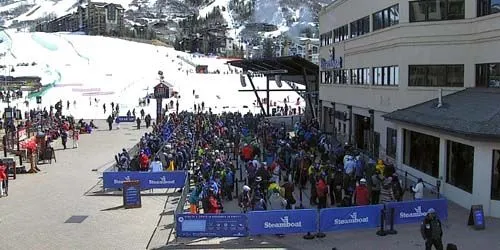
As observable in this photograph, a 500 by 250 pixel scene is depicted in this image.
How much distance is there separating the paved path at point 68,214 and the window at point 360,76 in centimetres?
1462

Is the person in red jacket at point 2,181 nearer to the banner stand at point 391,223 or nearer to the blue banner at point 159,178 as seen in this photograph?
the blue banner at point 159,178

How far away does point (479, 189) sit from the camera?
18.2 m

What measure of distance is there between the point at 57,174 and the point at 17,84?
66.8m

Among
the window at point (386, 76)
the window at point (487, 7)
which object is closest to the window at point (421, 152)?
the window at point (386, 76)

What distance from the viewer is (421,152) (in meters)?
23.4

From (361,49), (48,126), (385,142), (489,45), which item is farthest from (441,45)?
(48,126)

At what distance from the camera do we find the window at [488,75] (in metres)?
22.4

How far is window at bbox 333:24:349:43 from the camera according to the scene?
123ft

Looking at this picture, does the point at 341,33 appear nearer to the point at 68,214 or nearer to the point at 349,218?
the point at 349,218

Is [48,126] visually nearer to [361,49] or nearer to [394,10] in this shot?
[361,49]

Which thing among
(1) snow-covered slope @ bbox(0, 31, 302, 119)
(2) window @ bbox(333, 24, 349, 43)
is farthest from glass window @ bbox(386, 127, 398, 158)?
(1) snow-covered slope @ bbox(0, 31, 302, 119)

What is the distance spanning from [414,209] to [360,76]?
58.8 feet

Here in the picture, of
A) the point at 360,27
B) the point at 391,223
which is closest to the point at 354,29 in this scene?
the point at 360,27

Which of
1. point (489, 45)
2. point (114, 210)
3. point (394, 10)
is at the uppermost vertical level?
point (394, 10)
